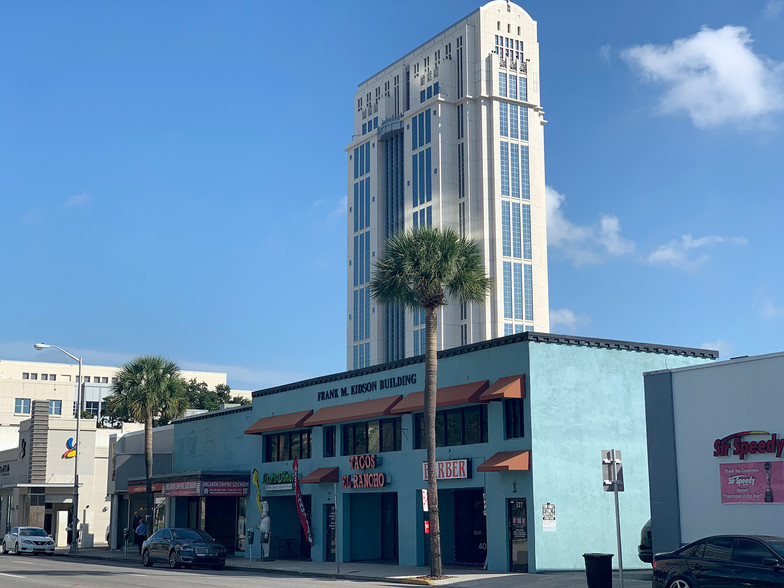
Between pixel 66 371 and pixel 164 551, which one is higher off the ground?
pixel 66 371

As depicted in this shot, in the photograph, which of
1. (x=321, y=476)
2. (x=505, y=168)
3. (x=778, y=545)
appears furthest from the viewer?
(x=505, y=168)

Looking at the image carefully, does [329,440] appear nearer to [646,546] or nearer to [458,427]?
[458,427]

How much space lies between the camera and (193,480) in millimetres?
42781

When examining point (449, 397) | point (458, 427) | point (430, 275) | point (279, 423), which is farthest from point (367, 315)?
point (430, 275)

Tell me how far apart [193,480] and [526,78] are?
99.7 m

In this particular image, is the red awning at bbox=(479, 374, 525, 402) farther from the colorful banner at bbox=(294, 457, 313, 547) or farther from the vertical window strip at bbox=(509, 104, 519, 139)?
the vertical window strip at bbox=(509, 104, 519, 139)

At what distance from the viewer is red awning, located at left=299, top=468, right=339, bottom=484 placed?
37.6m

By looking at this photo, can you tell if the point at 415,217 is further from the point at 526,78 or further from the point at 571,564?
the point at 571,564

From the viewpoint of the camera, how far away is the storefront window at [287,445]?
134 feet

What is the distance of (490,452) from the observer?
30.8 meters

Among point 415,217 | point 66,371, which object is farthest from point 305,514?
point 66,371

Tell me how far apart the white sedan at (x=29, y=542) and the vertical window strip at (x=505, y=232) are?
3368 inches

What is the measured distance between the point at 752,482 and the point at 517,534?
8.30 meters

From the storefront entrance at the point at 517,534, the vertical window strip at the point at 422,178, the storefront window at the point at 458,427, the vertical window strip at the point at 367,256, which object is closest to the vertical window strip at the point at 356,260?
the vertical window strip at the point at 367,256
